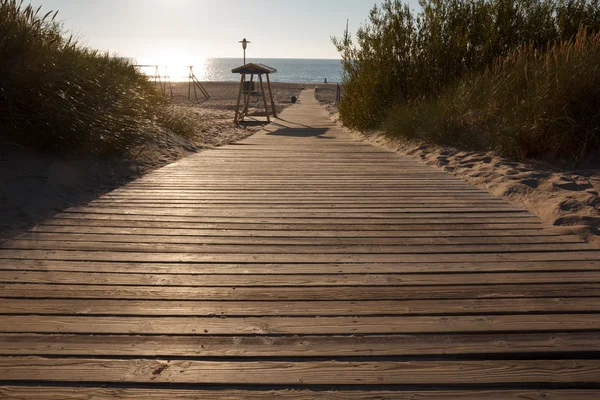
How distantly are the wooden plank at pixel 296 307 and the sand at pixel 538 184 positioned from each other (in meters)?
1.28

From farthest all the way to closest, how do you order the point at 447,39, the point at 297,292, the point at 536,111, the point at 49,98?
the point at 447,39
the point at 536,111
the point at 49,98
the point at 297,292

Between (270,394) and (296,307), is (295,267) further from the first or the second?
(270,394)

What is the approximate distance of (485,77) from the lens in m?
7.93

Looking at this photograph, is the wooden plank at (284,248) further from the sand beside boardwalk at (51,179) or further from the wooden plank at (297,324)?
the wooden plank at (297,324)

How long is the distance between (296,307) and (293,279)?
350 millimetres

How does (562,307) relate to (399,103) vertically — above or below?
below

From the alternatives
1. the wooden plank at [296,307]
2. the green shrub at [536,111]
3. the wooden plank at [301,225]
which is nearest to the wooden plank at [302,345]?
the wooden plank at [296,307]

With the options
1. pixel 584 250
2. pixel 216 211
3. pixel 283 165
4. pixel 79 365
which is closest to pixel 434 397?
pixel 79 365

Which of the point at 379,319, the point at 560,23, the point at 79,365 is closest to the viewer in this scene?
the point at 79,365

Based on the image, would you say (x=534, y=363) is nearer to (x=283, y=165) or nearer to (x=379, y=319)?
(x=379, y=319)

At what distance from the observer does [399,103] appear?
1041cm

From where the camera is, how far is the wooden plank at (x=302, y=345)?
6.56ft

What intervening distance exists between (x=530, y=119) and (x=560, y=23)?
16.3 feet

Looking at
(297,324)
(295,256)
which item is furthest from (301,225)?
(297,324)
